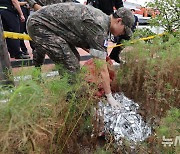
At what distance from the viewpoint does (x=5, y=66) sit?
3043mm

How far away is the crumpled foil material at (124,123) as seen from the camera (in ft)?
7.55

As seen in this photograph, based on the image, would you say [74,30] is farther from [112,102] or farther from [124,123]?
[124,123]

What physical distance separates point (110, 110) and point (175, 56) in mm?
658

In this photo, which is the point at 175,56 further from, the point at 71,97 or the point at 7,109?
the point at 7,109

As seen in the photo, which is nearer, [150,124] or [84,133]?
[84,133]

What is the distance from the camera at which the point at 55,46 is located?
104 inches

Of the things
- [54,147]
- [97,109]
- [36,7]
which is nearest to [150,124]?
[97,109]

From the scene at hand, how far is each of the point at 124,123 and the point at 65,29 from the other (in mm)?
935
